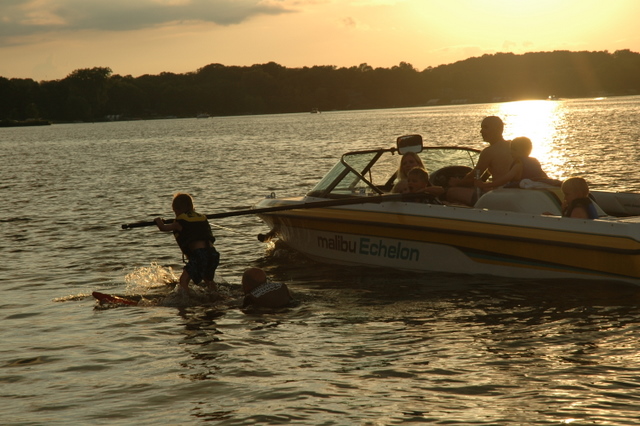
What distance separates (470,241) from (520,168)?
106cm

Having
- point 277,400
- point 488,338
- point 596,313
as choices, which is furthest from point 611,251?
point 277,400

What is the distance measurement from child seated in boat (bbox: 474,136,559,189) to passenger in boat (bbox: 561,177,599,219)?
0.72m

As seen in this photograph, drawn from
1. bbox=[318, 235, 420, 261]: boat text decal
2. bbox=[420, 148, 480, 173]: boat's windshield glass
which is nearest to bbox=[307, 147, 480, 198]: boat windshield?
bbox=[420, 148, 480, 173]: boat's windshield glass

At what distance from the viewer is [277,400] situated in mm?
6301

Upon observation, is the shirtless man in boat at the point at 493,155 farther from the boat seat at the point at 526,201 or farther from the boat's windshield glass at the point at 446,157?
the boat's windshield glass at the point at 446,157

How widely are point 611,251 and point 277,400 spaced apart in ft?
13.9

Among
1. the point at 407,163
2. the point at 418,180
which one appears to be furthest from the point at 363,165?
the point at 418,180

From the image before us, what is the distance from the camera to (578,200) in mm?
9125

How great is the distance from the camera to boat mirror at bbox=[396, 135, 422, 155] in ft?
36.4

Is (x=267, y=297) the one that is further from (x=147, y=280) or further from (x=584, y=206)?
(x=584, y=206)

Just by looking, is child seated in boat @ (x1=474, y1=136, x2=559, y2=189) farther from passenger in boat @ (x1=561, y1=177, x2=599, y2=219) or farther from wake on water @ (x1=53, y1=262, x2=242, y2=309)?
wake on water @ (x1=53, y1=262, x2=242, y2=309)

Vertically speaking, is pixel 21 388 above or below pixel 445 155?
below

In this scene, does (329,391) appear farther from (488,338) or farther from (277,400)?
(488,338)

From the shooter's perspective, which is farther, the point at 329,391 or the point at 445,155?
the point at 445,155
